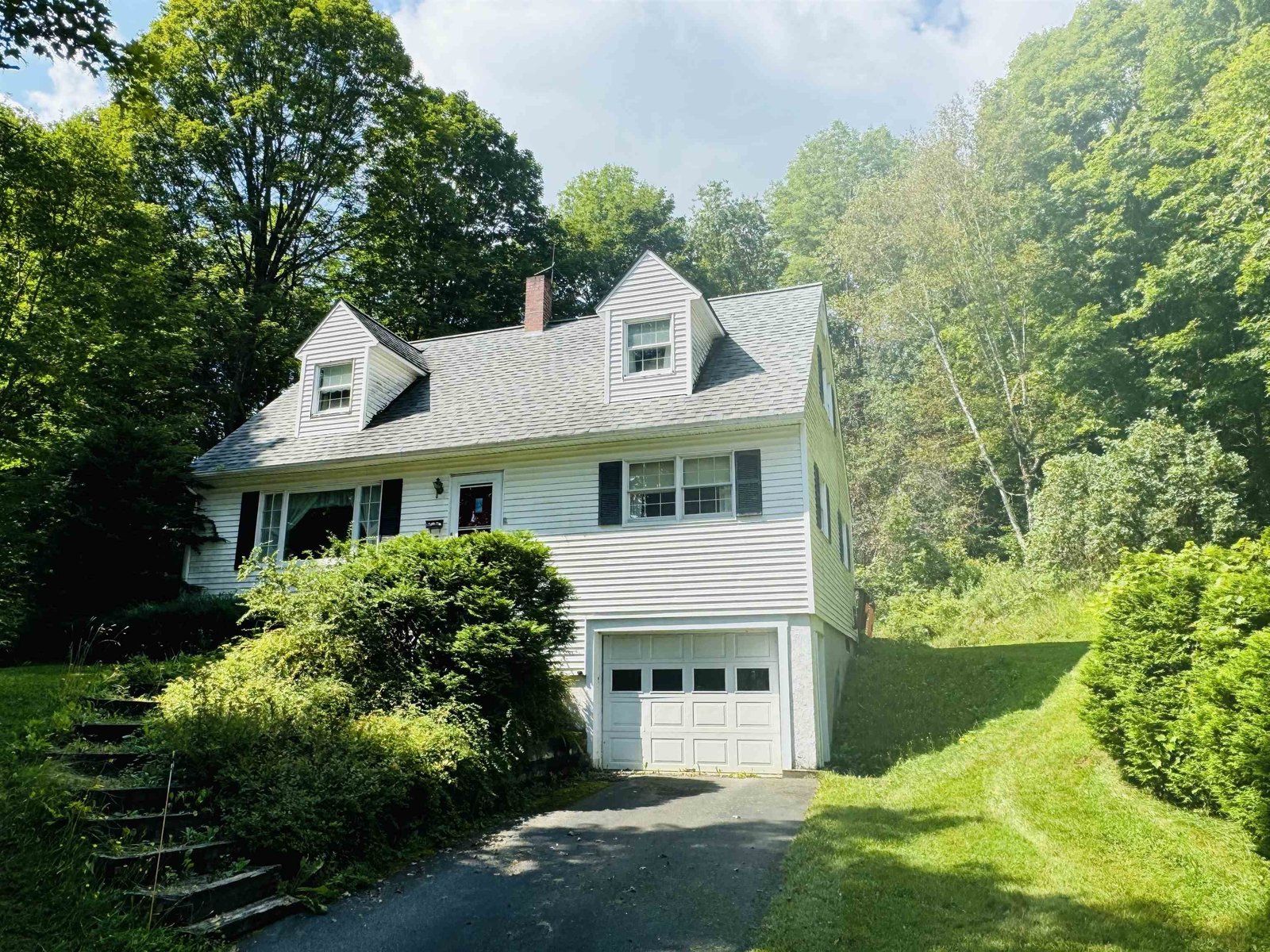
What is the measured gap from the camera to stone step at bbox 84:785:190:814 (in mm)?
5547

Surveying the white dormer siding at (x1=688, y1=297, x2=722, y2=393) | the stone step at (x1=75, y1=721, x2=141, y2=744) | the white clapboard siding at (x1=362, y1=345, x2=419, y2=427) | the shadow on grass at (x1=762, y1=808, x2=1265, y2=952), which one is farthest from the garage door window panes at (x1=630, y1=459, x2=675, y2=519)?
the stone step at (x1=75, y1=721, x2=141, y2=744)

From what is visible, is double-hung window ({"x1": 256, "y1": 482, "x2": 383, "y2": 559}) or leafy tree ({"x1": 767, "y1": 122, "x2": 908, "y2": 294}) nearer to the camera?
double-hung window ({"x1": 256, "y1": 482, "x2": 383, "y2": 559})

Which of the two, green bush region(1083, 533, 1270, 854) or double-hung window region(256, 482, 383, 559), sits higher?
double-hung window region(256, 482, 383, 559)

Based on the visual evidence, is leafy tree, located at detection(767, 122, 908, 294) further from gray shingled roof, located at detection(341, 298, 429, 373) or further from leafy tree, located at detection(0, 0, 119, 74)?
leafy tree, located at detection(0, 0, 119, 74)

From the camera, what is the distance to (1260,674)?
5.51 metres

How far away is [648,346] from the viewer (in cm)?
1359

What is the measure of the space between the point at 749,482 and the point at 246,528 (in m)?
9.78

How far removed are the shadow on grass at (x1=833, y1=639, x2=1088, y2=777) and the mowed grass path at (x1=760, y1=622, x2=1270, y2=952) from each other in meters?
0.88

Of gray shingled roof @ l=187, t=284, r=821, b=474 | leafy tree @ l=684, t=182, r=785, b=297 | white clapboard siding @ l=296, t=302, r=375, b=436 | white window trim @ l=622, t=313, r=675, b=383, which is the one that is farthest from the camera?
leafy tree @ l=684, t=182, r=785, b=297

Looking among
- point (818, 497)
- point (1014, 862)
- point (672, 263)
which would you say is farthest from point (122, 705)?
point (672, 263)

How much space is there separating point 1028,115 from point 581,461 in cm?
2590

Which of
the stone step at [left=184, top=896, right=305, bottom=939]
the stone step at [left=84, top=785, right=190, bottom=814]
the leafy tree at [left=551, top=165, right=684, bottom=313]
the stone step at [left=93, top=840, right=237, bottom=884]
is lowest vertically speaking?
the stone step at [left=184, top=896, right=305, bottom=939]

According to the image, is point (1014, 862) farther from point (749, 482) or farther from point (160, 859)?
point (749, 482)

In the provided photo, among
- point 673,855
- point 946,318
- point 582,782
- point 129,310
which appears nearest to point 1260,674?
point 673,855
